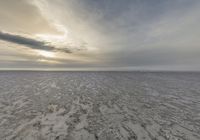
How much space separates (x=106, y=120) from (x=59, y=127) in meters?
3.55

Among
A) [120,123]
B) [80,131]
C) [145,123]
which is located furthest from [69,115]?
[145,123]

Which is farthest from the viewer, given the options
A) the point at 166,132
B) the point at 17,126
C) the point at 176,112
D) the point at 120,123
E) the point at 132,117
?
the point at 176,112

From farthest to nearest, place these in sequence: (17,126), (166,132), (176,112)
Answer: (176,112)
(17,126)
(166,132)

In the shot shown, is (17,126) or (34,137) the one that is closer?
(34,137)

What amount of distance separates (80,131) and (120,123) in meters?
3.04

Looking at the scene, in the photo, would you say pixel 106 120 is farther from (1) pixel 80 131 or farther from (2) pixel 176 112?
(2) pixel 176 112

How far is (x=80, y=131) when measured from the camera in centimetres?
646

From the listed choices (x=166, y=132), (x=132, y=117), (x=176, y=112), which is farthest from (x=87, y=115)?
(x=176, y=112)

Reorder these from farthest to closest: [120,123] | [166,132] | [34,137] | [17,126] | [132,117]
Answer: [132,117]
[120,123]
[17,126]
[166,132]
[34,137]

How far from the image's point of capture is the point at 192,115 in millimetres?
8914

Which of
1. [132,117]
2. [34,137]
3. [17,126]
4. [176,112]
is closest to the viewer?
[34,137]

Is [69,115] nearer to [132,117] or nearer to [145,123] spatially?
[132,117]

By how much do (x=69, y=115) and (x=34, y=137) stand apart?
3227 mm

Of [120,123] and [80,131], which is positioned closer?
[80,131]
